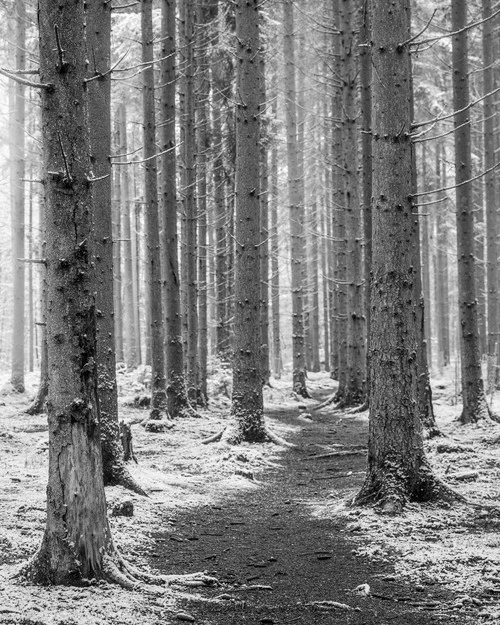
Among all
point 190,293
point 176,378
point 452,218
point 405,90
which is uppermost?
point 452,218

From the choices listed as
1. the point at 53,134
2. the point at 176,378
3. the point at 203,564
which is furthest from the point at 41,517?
the point at 176,378

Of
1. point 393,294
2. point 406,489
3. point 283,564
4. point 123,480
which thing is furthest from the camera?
point 123,480

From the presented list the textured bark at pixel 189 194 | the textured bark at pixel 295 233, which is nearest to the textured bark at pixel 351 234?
the textured bark at pixel 189 194

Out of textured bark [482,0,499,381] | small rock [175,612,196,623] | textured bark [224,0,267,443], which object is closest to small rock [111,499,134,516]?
small rock [175,612,196,623]

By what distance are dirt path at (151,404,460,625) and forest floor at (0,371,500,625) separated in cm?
1

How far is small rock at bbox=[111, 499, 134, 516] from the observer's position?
6.33 m

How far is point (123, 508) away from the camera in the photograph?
635 centimetres

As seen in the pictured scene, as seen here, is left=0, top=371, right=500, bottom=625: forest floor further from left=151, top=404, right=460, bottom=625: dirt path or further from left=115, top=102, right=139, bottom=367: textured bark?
left=115, top=102, right=139, bottom=367: textured bark

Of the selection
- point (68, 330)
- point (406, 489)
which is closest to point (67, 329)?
point (68, 330)

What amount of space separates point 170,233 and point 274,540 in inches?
358

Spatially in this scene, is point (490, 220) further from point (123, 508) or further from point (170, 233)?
point (123, 508)

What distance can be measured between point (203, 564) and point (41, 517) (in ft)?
5.53

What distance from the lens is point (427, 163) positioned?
1182 inches

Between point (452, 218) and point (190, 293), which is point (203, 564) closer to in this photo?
point (190, 293)
